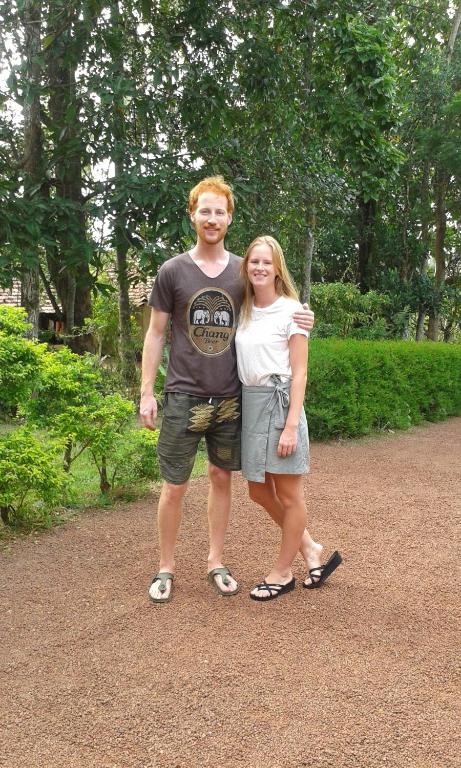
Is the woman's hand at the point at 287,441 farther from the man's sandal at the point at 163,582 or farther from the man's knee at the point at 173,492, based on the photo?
the man's sandal at the point at 163,582

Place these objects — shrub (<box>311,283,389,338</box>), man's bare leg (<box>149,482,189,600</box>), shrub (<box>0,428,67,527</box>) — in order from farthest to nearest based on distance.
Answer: shrub (<box>311,283,389,338</box>) < shrub (<box>0,428,67,527</box>) < man's bare leg (<box>149,482,189,600</box>)

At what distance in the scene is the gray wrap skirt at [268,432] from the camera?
325 centimetres

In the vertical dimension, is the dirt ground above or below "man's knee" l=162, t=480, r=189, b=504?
below

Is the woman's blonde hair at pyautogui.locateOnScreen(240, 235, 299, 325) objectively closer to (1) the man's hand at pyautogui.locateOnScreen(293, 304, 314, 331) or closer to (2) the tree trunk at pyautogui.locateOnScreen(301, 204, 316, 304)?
(1) the man's hand at pyautogui.locateOnScreen(293, 304, 314, 331)

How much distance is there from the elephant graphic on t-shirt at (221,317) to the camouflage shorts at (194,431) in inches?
14.8

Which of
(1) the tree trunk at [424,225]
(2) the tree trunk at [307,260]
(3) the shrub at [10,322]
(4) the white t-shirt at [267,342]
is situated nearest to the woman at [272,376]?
(4) the white t-shirt at [267,342]

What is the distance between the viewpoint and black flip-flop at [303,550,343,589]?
3.60m

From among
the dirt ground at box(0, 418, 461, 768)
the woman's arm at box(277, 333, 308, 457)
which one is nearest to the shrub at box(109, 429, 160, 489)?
the dirt ground at box(0, 418, 461, 768)

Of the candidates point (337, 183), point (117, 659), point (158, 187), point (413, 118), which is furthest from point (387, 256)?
point (117, 659)

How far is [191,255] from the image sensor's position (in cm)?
334

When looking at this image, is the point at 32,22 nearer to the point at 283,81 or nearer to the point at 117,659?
the point at 283,81

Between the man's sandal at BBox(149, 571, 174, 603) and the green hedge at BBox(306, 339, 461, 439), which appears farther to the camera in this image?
the green hedge at BBox(306, 339, 461, 439)

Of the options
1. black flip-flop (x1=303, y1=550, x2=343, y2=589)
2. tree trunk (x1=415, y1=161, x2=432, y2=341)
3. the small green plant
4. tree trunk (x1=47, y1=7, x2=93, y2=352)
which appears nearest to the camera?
black flip-flop (x1=303, y1=550, x2=343, y2=589)

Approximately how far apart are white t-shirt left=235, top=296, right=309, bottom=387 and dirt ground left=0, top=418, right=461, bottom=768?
3.90ft
